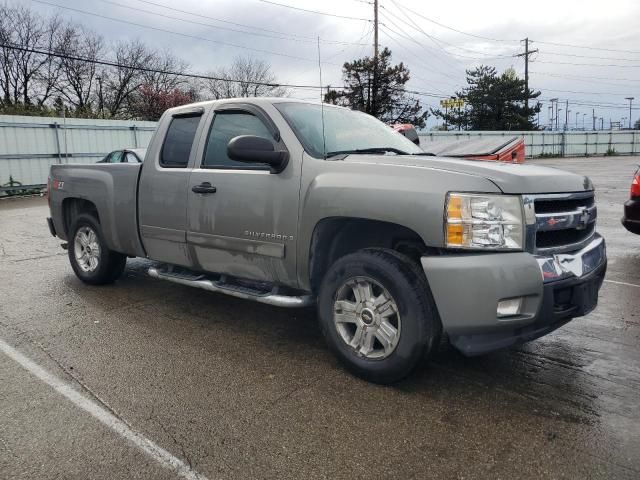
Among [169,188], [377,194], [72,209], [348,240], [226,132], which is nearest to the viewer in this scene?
[377,194]

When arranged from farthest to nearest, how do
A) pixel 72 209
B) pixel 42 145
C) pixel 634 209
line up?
1. pixel 42 145
2. pixel 634 209
3. pixel 72 209

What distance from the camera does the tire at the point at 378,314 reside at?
318 cm

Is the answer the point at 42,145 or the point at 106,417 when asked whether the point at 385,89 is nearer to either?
the point at 42,145

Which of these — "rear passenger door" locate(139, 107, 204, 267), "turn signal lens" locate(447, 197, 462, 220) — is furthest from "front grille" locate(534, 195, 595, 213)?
"rear passenger door" locate(139, 107, 204, 267)

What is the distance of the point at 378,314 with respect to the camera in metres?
Answer: 3.37

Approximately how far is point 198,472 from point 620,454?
2.03 metres

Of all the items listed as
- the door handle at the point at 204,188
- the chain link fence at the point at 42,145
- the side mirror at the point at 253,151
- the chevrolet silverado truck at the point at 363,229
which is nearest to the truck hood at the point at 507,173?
the chevrolet silverado truck at the point at 363,229

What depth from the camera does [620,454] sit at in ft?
8.52

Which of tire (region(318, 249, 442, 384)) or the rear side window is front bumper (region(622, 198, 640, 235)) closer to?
tire (region(318, 249, 442, 384))

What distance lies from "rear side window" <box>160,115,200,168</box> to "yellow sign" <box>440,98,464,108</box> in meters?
58.7

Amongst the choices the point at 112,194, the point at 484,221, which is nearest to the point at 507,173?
the point at 484,221

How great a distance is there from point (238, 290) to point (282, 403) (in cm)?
122

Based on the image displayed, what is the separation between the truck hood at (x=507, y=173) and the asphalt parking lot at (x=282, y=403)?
1244 mm

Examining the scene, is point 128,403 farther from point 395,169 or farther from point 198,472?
point 395,169
